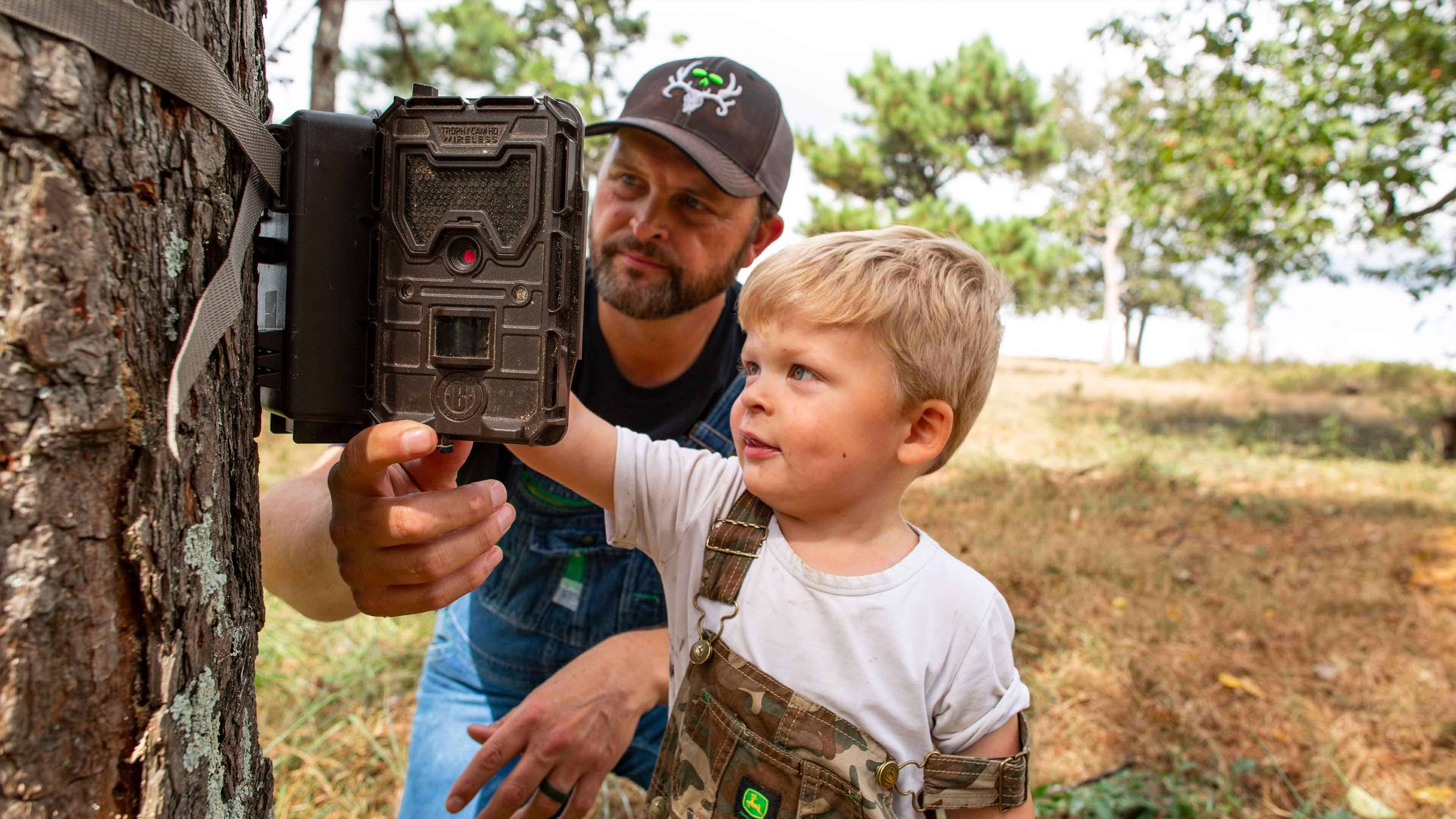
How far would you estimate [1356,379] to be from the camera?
48.9ft

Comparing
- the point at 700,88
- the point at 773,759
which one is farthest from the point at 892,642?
the point at 700,88

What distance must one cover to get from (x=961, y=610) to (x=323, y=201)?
124 cm

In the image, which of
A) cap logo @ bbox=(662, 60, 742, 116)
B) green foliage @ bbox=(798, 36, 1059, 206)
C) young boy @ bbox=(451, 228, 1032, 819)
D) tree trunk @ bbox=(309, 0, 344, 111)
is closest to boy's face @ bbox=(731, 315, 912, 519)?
young boy @ bbox=(451, 228, 1032, 819)

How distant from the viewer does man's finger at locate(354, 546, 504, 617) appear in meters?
1.37

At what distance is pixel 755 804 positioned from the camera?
1.61 metres

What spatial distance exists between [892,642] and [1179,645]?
2.86 meters

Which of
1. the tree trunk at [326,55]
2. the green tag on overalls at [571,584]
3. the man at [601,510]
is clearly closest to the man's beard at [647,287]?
the man at [601,510]

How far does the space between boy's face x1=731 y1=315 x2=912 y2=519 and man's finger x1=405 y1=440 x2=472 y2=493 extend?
20.5 inches

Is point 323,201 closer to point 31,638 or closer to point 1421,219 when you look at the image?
point 31,638

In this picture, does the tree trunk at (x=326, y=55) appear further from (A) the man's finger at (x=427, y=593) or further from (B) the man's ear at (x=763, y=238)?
(A) the man's finger at (x=427, y=593)

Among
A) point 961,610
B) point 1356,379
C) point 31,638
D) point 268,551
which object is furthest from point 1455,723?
point 1356,379

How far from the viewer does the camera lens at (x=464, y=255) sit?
4.03ft

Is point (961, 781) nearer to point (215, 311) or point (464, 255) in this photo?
point (464, 255)

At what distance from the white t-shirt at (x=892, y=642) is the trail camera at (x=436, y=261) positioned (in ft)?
1.79
